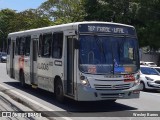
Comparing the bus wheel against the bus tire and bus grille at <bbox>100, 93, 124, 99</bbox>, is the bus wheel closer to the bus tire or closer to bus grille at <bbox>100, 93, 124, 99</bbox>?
bus grille at <bbox>100, 93, 124, 99</bbox>

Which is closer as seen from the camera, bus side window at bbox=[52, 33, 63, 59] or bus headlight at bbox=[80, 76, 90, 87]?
bus headlight at bbox=[80, 76, 90, 87]

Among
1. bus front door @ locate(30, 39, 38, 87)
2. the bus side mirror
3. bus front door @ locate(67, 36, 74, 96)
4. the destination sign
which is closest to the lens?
the bus side mirror

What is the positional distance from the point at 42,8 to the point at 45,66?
71.3m

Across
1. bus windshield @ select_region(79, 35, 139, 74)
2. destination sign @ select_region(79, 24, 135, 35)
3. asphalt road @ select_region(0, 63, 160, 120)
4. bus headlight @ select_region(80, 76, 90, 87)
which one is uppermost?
destination sign @ select_region(79, 24, 135, 35)

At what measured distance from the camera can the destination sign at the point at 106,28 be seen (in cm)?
1257

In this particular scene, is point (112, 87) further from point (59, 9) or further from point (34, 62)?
point (59, 9)

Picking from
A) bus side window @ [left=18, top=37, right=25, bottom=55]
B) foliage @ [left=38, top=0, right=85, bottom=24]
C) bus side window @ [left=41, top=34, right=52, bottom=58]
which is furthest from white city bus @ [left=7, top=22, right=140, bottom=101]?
foliage @ [left=38, top=0, right=85, bottom=24]

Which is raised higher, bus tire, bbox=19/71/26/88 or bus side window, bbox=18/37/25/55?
bus side window, bbox=18/37/25/55

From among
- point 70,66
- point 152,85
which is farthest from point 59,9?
point 70,66

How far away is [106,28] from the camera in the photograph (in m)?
12.8

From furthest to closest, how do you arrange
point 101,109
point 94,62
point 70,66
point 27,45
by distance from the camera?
point 27,45 < point 70,66 < point 101,109 < point 94,62

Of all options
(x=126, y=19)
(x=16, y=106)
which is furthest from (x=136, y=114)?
(x=126, y=19)

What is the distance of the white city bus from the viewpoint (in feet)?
39.8

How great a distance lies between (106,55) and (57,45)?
236 centimetres
